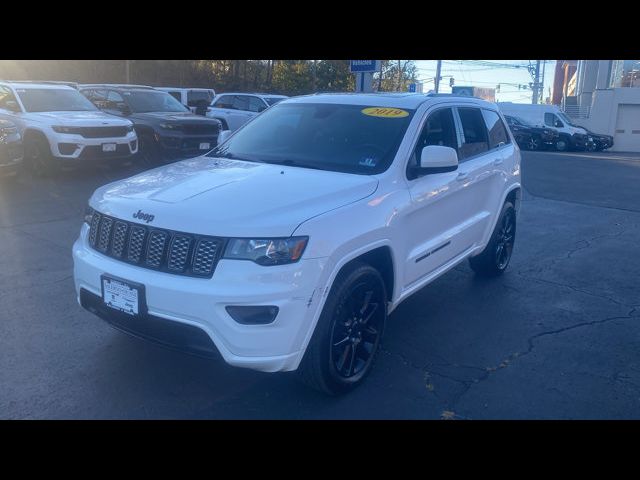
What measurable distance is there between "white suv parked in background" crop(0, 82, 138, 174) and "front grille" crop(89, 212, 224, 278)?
834 centimetres

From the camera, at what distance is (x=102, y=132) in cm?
1200

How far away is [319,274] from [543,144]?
27.5 meters

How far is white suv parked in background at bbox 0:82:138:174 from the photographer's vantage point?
38.2 feet

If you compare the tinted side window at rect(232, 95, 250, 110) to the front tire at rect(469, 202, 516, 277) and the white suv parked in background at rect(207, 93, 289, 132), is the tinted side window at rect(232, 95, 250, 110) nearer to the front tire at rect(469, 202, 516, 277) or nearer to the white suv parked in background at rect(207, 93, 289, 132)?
the white suv parked in background at rect(207, 93, 289, 132)

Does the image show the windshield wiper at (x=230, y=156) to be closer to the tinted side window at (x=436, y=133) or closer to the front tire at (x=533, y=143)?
the tinted side window at (x=436, y=133)

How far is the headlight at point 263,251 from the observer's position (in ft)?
11.7

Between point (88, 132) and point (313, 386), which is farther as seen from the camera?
point (88, 132)

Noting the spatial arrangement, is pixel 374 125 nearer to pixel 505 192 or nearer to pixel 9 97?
pixel 505 192

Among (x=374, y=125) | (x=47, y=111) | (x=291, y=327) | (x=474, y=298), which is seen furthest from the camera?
(x=47, y=111)

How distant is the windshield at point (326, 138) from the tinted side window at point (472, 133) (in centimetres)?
92

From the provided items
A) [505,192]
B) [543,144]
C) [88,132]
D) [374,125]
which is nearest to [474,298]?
[505,192]

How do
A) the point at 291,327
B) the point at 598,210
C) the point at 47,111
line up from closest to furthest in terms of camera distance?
the point at 291,327 → the point at 598,210 → the point at 47,111

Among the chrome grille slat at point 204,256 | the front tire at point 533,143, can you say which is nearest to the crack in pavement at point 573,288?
the chrome grille slat at point 204,256

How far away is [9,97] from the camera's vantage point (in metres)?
12.4
